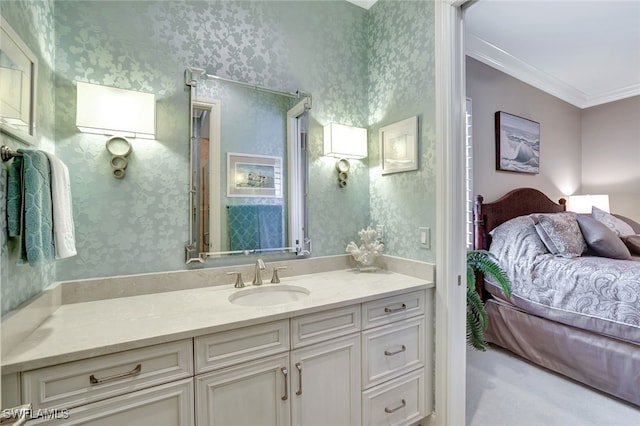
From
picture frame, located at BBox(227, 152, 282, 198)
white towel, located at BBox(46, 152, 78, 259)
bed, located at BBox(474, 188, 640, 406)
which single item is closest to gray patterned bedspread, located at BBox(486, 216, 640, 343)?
bed, located at BBox(474, 188, 640, 406)

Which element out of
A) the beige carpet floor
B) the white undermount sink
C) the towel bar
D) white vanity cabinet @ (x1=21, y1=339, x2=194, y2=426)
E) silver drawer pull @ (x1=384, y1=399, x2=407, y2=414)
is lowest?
the beige carpet floor

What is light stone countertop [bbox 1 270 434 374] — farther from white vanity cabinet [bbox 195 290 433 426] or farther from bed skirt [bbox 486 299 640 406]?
bed skirt [bbox 486 299 640 406]

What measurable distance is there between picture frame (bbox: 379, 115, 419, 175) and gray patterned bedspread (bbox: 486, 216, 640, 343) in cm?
155

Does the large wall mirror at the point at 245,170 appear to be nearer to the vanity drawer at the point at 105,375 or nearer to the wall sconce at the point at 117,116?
the wall sconce at the point at 117,116

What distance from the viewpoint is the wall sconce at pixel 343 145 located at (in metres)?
1.95

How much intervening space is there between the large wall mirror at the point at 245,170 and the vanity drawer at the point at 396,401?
0.89 m

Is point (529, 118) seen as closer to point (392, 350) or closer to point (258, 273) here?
point (392, 350)

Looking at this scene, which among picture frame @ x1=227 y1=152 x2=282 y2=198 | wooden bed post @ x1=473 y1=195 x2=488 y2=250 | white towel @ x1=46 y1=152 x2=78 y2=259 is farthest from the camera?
wooden bed post @ x1=473 y1=195 x2=488 y2=250

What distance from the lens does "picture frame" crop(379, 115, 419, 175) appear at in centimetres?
180

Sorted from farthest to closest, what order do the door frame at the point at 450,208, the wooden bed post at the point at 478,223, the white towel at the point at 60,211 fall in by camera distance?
the wooden bed post at the point at 478,223 → the door frame at the point at 450,208 → the white towel at the point at 60,211

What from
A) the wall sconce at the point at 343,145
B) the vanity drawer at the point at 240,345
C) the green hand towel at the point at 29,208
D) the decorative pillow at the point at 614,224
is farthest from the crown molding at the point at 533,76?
the green hand towel at the point at 29,208

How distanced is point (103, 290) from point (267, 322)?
2.76 feet

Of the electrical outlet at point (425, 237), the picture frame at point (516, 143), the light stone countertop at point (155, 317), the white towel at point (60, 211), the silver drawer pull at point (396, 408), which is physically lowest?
the silver drawer pull at point (396, 408)

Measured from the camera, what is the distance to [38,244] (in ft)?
3.15
